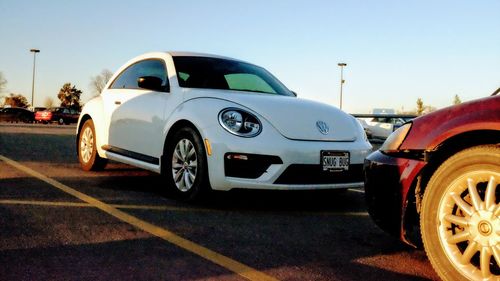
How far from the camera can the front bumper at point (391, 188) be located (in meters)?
2.77

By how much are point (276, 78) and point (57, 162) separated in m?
3.40

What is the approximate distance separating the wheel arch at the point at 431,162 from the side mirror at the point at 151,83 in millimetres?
3067

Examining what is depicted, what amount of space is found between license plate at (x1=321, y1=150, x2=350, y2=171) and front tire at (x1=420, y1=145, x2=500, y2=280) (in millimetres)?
1673

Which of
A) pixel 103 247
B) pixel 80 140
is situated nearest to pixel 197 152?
pixel 103 247

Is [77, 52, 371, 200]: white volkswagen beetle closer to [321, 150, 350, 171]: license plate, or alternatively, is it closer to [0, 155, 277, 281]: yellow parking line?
[321, 150, 350, 171]: license plate

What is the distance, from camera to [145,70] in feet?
19.3

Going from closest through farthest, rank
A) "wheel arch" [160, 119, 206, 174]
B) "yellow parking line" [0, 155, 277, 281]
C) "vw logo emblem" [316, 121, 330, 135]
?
"yellow parking line" [0, 155, 277, 281], "vw logo emblem" [316, 121, 330, 135], "wheel arch" [160, 119, 206, 174]

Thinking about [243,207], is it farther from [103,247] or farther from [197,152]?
[103,247]

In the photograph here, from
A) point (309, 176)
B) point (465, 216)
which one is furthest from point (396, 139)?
point (309, 176)

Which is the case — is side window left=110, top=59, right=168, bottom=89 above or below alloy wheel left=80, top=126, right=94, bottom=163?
above

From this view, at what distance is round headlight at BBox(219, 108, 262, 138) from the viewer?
4.24 metres

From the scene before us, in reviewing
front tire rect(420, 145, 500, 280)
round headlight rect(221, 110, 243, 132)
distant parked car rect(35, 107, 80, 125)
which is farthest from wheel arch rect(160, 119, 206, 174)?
distant parked car rect(35, 107, 80, 125)

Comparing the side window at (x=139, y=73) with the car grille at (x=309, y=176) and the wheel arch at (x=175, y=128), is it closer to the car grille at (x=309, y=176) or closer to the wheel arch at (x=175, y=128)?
the wheel arch at (x=175, y=128)

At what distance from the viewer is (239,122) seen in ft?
14.0
